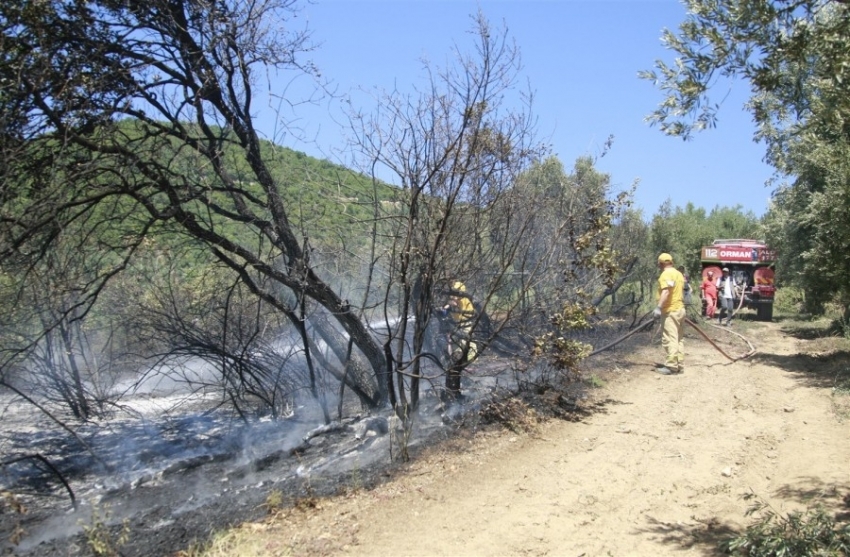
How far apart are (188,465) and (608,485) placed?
4.79m

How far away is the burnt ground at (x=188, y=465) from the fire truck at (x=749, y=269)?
1489 cm

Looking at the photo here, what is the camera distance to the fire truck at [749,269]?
22.0m

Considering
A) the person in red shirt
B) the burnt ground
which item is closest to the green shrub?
the burnt ground

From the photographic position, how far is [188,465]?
8250mm

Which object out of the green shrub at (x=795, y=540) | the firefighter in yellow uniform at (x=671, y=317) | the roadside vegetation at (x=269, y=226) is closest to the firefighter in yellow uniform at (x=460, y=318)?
the roadside vegetation at (x=269, y=226)

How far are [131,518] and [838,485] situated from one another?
19.9 ft

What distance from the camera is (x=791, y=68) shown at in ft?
17.3

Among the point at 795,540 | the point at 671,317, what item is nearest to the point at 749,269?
the point at 671,317

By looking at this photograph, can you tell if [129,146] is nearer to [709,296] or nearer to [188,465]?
[188,465]

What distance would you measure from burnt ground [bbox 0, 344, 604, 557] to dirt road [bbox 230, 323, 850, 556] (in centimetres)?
55

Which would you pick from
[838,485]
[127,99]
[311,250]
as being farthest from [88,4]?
[838,485]

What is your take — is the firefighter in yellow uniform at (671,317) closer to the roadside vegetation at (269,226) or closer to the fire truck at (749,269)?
the roadside vegetation at (269,226)

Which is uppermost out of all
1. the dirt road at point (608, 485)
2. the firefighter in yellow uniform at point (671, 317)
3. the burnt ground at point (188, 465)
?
the firefighter in yellow uniform at point (671, 317)

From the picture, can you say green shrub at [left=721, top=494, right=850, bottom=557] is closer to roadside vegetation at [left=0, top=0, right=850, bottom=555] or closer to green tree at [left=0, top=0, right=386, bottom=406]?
roadside vegetation at [left=0, top=0, right=850, bottom=555]
